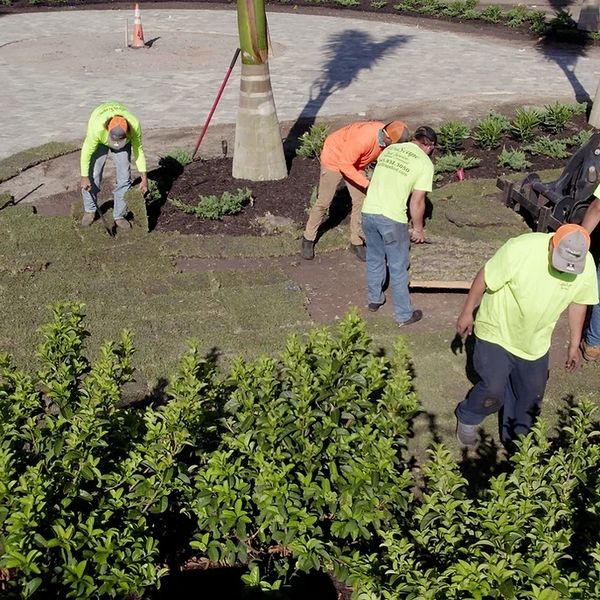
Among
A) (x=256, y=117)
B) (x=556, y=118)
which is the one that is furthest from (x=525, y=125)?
(x=256, y=117)

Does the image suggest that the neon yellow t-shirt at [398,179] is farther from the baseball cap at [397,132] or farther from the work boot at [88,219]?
the work boot at [88,219]

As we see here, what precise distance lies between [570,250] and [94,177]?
568 cm

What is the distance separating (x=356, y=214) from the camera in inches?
324

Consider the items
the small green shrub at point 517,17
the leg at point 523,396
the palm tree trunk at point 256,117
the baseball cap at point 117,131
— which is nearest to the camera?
the leg at point 523,396

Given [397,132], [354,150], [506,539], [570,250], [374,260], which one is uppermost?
[570,250]

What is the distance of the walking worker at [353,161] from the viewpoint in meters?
7.43

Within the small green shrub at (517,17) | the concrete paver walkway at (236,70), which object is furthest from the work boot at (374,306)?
the small green shrub at (517,17)

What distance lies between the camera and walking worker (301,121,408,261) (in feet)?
24.4

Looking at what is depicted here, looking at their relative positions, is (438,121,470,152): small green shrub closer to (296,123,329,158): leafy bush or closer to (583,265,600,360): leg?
(296,123,329,158): leafy bush

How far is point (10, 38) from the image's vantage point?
1977cm

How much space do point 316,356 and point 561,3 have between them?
2243cm

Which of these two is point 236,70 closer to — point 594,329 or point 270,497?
point 594,329

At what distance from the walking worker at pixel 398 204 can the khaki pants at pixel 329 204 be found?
3.75 ft

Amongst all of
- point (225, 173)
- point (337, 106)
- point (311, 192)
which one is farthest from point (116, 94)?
point (311, 192)
